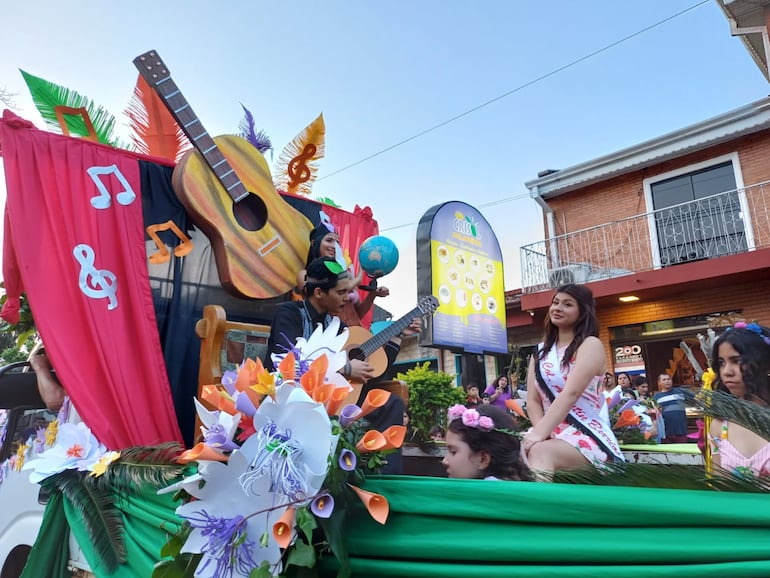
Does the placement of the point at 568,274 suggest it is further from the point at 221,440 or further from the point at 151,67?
the point at 221,440

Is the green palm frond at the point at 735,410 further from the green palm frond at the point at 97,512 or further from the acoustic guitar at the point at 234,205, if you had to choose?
the acoustic guitar at the point at 234,205

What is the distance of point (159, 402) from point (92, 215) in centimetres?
101

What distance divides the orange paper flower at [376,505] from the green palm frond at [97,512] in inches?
48.1

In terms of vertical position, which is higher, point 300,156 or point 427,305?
point 300,156

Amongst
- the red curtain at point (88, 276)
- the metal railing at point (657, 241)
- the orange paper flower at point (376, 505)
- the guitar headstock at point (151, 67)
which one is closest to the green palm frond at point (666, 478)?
the orange paper flower at point (376, 505)

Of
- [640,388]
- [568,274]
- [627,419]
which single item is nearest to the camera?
[627,419]

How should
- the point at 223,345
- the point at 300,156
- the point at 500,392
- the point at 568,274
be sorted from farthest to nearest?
the point at 568,274, the point at 500,392, the point at 300,156, the point at 223,345

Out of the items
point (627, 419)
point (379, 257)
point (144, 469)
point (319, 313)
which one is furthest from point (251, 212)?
point (627, 419)

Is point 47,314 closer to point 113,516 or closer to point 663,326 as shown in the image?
point 113,516

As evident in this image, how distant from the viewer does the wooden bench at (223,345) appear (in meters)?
2.56

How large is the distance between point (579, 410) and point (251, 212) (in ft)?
7.28

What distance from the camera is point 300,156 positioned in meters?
3.80

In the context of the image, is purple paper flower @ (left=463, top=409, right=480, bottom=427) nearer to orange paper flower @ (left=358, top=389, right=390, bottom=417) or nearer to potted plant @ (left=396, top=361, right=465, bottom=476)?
orange paper flower @ (left=358, top=389, right=390, bottom=417)

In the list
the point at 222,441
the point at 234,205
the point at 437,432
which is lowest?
the point at 437,432
